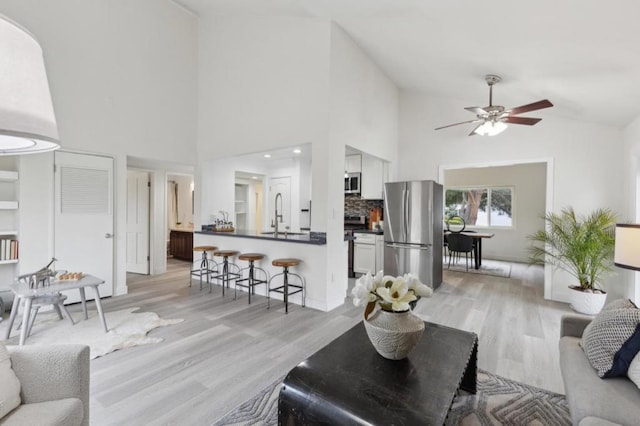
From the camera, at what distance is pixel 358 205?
673 cm

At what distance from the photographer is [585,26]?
2232mm

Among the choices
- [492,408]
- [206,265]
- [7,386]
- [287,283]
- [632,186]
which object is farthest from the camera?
[206,265]

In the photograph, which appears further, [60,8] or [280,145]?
[280,145]

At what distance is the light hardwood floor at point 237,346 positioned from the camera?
205 centimetres

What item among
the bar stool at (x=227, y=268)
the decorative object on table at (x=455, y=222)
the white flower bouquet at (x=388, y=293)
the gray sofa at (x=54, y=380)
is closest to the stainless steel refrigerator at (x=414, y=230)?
the bar stool at (x=227, y=268)

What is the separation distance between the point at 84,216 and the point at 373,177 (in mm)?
4869

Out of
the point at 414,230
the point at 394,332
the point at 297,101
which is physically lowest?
the point at 394,332

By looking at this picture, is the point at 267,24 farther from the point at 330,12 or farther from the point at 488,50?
the point at 488,50

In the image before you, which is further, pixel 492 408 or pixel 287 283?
pixel 287 283

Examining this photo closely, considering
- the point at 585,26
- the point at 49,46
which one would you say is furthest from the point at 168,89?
the point at 585,26

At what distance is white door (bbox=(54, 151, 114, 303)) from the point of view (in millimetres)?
4035

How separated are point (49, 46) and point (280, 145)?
3.14 metres

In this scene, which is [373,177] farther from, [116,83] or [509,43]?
[116,83]

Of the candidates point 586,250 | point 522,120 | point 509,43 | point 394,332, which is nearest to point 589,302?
point 586,250
